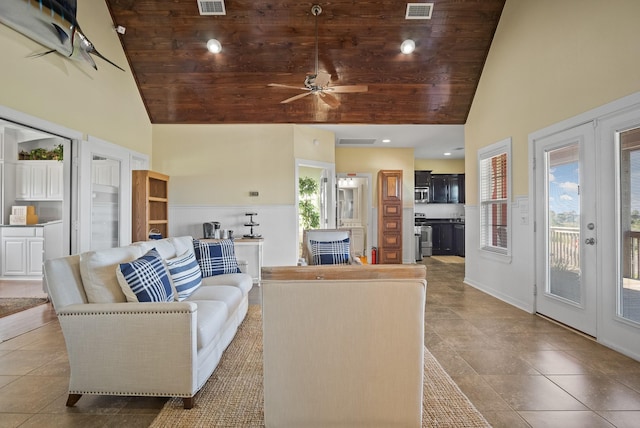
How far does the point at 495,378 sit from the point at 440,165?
25.2ft

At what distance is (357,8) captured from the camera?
14.0ft

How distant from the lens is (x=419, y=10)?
4219 millimetres

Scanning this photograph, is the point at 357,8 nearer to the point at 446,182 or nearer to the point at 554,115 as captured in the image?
the point at 554,115

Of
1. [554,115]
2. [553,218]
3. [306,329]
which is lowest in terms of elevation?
[306,329]

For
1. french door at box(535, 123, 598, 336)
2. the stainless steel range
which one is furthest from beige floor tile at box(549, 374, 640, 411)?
the stainless steel range

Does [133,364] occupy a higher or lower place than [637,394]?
higher

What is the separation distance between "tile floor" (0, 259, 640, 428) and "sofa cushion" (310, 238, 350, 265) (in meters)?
1.22

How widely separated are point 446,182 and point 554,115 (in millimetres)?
5606

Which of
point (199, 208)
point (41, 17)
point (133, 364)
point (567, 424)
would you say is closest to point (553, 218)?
point (567, 424)

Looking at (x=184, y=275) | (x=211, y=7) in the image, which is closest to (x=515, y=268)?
(x=184, y=275)

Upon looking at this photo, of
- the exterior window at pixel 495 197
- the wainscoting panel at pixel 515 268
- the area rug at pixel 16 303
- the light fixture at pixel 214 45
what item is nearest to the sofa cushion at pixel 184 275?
the area rug at pixel 16 303

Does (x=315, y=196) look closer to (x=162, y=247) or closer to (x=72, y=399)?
(x=162, y=247)

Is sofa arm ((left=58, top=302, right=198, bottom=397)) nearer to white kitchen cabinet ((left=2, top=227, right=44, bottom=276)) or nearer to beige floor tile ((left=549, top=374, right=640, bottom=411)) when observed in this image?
beige floor tile ((left=549, top=374, right=640, bottom=411))

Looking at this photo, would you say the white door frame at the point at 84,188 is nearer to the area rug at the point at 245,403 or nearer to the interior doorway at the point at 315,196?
the area rug at the point at 245,403
